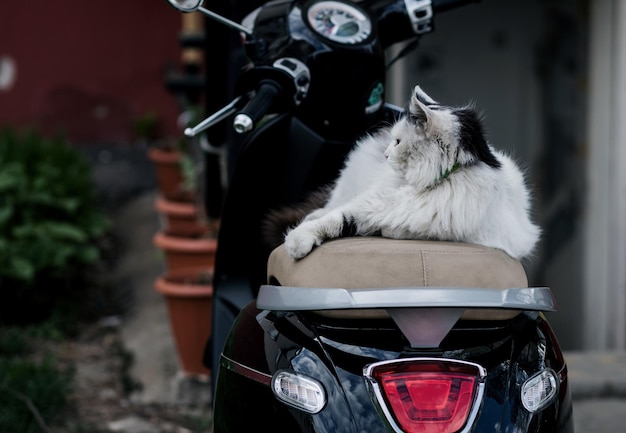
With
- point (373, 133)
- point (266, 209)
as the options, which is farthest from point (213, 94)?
point (373, 133)

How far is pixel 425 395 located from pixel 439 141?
1.62 ft

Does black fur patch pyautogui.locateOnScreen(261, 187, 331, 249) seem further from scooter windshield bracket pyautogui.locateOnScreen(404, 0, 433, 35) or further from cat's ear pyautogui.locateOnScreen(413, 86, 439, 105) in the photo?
scooter windshield bracket pyautogui.locateOnScreen(404, 0, 433, 35)

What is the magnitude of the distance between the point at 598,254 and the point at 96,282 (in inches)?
121

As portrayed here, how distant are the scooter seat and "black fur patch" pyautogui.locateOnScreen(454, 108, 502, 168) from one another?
178 millimetres

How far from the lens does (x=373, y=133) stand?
1999mm

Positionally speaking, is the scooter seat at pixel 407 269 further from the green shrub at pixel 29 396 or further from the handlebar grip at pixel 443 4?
the green shrub at pixel 29 396

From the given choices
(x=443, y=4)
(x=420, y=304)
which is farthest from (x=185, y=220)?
(x=420, y=304)

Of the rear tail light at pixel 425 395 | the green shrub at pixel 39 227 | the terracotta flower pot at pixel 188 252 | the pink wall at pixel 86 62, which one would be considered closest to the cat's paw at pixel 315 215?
the rear tail light at pixel 425 395

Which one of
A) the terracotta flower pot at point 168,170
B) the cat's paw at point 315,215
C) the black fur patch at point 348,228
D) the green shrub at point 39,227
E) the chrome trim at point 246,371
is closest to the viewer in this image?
the chrome trim at point 246,371

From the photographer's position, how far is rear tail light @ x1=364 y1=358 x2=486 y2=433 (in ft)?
4.75

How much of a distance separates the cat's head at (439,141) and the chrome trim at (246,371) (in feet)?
1.60

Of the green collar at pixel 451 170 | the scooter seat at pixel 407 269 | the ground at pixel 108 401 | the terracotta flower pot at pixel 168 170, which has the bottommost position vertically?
the terracotta flower pot at pixel 168 170

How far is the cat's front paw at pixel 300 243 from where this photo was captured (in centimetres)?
169

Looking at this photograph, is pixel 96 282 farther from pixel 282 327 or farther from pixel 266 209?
pixel 282 327
